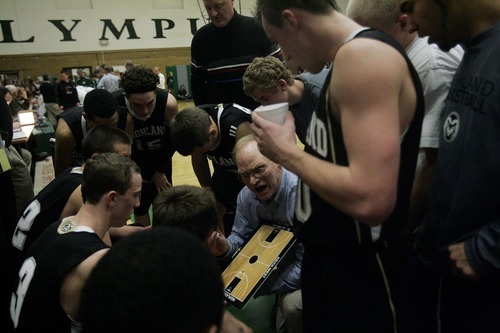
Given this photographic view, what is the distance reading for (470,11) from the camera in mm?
1180

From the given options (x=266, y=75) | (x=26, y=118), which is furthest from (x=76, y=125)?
(x=26, y=118)

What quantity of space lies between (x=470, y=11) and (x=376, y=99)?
527 mm

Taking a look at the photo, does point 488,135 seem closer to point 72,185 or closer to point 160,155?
point 72,185

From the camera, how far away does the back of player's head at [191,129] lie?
2602mm

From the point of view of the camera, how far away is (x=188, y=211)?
179cm

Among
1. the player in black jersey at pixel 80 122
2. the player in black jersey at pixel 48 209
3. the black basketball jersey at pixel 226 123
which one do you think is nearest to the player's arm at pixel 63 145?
the player in black jersey at pixel 80 122

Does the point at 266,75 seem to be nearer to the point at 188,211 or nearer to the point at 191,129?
the point at 191,129

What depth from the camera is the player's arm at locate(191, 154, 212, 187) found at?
125 inches

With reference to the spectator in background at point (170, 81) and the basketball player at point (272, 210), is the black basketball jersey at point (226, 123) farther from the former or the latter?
the spectator in background at point (170, 81)

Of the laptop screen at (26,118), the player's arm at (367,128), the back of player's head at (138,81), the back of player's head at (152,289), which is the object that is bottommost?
the laptop screen at (26,118)

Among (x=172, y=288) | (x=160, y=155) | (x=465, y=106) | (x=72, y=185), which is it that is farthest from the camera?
(x=160, y=155)

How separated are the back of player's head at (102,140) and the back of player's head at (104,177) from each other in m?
0.53

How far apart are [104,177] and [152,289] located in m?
1.39

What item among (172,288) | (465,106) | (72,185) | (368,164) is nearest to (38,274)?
(72,185)
